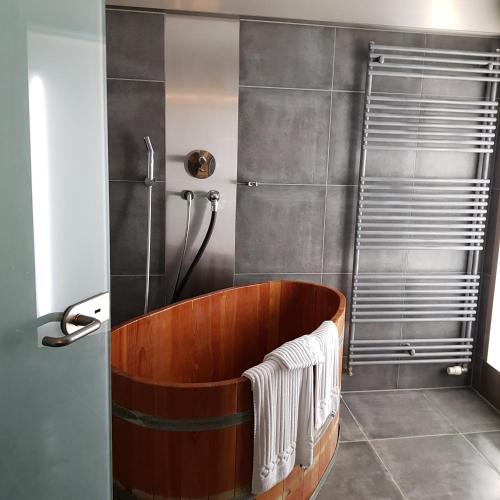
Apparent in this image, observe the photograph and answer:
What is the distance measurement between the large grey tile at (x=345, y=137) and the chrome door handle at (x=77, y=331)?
2.17 m

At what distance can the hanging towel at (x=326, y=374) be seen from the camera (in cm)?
210

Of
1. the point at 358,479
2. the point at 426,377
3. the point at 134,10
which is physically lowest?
the point at 358,479

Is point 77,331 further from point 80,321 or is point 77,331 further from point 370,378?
point 370,378

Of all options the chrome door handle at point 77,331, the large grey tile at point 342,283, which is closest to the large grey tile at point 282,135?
the large grey tile at point 342,283

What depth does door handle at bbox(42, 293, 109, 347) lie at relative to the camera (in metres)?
1.06

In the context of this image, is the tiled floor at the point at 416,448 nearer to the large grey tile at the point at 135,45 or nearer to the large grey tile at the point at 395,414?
the large grey tile at the point at 395,414

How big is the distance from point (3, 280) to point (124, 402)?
854 mm

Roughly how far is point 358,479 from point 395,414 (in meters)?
0.72

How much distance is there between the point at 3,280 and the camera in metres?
0.98

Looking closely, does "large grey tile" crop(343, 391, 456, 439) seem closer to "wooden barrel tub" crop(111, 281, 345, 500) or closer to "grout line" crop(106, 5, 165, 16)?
"wooden barrel tub" crop(111, 281, 345, 500)

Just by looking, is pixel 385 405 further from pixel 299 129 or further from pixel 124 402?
pixel 124 402

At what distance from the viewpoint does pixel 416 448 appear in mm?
2693

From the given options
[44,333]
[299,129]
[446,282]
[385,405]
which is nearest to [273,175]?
[299,129]

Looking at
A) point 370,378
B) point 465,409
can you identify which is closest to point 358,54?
point 370,378
